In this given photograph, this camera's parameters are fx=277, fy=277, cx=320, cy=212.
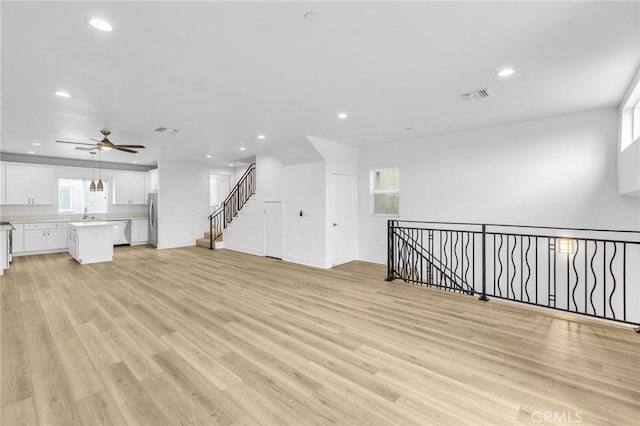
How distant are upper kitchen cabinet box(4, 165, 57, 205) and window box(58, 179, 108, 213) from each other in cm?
38

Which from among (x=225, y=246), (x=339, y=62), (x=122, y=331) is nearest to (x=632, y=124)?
(x=339, y=62)

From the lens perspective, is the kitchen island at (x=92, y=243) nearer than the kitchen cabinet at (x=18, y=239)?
Yes

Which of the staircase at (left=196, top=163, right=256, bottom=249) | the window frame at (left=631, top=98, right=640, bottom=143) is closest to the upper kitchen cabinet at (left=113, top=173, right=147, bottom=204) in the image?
the staircase at (left=196, top=163, right=256, bottom=249)

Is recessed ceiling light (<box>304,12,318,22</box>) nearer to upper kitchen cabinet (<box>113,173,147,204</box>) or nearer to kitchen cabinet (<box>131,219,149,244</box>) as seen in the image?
upper kitchen cabinet (<box>113,173,147,204</box>)

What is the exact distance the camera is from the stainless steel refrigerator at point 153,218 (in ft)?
30.0

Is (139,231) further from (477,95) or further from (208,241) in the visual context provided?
(477,95)

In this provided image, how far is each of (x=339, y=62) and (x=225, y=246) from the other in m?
7.64

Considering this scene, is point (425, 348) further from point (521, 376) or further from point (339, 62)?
point (339, 62)

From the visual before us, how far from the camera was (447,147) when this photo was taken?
579cm

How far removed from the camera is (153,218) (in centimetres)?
937

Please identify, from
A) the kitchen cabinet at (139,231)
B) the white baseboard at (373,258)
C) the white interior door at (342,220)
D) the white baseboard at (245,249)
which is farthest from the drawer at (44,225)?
the white baseboard at (373,258)

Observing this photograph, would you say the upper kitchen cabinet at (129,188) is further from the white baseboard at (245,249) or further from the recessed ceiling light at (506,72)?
the recessed ceiling light at (506,72)

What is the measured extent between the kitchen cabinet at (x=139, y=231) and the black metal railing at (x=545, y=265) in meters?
8.88

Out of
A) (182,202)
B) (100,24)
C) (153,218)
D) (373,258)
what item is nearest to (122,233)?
(153,218)
